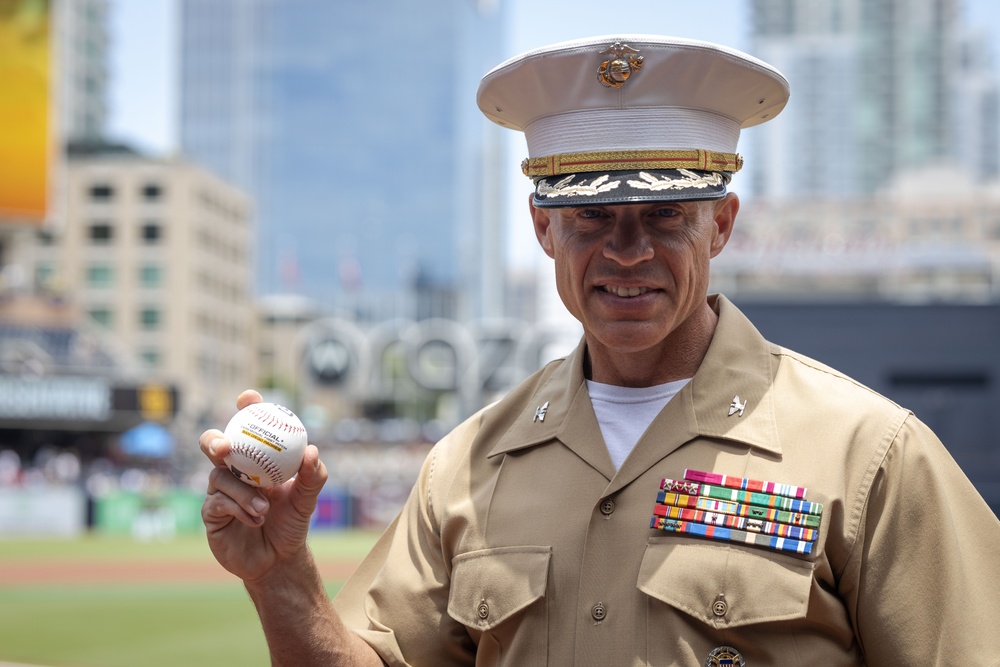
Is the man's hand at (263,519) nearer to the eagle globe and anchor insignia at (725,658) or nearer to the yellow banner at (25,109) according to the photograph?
the eagle globe and anchor insignia at (725,658)

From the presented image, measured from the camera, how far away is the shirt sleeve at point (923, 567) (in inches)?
74.9

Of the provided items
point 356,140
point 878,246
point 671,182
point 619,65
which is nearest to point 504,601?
point 671,182

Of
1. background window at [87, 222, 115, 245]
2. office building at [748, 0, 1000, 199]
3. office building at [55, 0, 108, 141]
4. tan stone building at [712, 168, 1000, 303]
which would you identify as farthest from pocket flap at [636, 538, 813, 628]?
office building at [748, 0, 1000, 199]

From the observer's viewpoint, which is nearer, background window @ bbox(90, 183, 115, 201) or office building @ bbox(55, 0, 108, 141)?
background window @ bbox(90, 183, 115, 201)

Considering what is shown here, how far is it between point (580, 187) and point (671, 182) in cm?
16

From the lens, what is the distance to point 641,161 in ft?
7.04

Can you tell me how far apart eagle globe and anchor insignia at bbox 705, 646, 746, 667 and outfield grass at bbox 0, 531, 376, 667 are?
8.19 metres

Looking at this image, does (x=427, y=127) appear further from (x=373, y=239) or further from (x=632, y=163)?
(x=632, y=163)

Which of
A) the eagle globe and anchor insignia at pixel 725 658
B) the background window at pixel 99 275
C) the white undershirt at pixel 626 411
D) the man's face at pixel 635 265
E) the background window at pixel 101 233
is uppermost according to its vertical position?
the background window at pixel 101 233

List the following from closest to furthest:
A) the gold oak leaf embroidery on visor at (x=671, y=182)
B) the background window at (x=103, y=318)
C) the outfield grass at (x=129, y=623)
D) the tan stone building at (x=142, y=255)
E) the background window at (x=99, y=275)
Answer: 1. the gold oak leaf embroidery on visor at (x=671, y=182)
2. the outfield grass at (x=129, y=623)
3. the tan stone building at (x=142, y=255)
4. the background window at (x=99, y=275)
5. the background window at (x=103, y=318)

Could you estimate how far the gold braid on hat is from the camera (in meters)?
2.14

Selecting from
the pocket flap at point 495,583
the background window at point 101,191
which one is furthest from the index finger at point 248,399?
the background window at point 101,191

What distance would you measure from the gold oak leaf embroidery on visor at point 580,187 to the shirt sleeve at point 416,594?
576mm

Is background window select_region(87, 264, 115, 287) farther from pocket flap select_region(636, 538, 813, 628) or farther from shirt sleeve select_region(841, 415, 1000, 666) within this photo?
shirt sleeve select_region(841, 415, 1000, 666)
